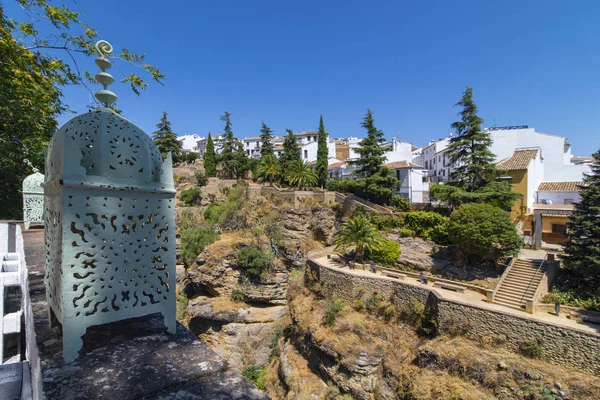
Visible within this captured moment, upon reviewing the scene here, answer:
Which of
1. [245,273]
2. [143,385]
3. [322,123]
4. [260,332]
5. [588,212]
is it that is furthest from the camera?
[322,123]

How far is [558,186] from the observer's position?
74.4ft

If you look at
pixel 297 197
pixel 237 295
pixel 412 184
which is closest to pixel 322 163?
pixel 297 197

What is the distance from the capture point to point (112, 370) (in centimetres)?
174

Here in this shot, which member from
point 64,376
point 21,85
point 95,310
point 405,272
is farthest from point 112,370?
point 405,272

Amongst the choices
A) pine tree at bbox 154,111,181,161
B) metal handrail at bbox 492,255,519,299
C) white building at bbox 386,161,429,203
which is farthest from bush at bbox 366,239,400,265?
Answer: pine tree at bbox 154,111,181,161

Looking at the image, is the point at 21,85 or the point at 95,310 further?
the point at 21,85

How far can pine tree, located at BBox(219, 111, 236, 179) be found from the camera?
37188 mm

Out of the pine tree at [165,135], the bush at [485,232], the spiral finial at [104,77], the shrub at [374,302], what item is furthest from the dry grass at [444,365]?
the pine tree at [165,135]

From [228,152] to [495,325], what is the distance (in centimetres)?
3418

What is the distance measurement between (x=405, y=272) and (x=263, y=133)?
31.6 metres

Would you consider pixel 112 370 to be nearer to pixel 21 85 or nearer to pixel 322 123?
pixel 21 85

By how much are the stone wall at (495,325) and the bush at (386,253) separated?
2802 millimetres

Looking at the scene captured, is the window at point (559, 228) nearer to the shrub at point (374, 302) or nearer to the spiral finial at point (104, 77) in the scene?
the shrub at point (374, 302)

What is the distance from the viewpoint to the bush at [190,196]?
29.6 meters
